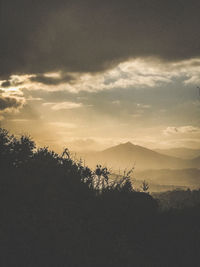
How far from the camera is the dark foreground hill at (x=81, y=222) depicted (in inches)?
355

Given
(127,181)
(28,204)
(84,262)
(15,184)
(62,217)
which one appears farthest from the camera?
(127,181)

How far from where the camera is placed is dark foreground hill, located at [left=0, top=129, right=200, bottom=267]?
29.6ft

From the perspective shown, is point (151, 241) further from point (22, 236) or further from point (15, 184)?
point (15, 184)

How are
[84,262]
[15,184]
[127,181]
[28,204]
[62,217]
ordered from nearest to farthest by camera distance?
[84,262] < [62,217] < [28,204] < [15,184] < [127,181]

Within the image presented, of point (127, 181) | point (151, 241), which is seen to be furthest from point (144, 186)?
point (151, 241)

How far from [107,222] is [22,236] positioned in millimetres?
4057

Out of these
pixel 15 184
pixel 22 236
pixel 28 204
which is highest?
pixel 15 184

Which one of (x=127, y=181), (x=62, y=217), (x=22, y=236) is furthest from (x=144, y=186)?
(x=22, y=236)

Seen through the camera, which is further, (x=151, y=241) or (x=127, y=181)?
(x=127, y=181)

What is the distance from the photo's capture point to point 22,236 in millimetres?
9195

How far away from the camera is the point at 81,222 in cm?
1093

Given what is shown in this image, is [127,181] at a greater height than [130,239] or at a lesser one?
greater

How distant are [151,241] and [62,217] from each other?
4.39 meters

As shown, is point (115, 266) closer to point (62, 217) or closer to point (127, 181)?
point (62, 217)
